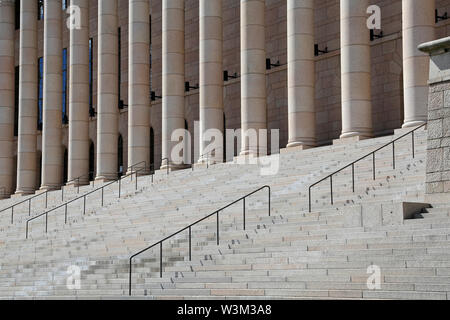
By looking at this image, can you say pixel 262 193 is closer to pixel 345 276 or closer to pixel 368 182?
pixel 368 182

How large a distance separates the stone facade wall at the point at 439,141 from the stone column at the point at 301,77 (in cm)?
1802

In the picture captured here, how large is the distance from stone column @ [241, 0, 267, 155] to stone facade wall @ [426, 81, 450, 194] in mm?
20727

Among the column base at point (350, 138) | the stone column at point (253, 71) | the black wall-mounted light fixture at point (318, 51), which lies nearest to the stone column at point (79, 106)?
the black wall-mounted light fixture at point (318, 51)

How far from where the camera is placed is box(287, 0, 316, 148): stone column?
1626 inches

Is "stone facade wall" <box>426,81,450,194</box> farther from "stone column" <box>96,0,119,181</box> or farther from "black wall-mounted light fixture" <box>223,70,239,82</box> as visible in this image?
"black wall-mounted light fixture" <box>223,70,239,82</box>

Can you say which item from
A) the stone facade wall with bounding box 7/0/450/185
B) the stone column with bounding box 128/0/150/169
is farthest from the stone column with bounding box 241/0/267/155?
the stone column with bounding box 128/0/150/169

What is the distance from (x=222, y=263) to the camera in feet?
78.8

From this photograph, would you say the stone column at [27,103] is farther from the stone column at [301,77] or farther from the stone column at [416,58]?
the stone column at [416,58]

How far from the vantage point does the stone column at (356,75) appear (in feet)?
126

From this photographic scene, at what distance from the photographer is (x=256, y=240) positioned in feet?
81.4

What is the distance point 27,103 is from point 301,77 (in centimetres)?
2819

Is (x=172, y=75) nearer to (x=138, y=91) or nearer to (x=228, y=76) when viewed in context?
(x=138, y=91)
